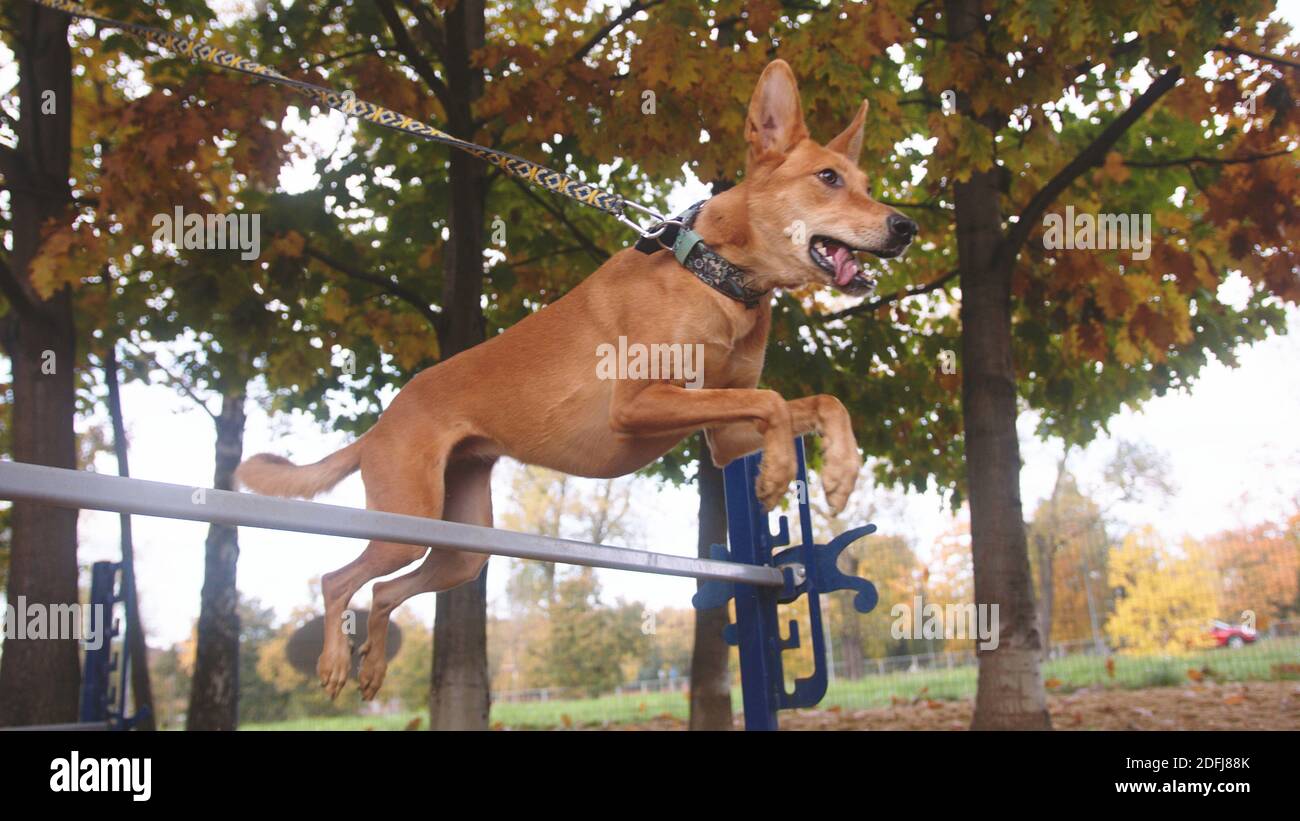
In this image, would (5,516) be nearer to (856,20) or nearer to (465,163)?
(465,163)

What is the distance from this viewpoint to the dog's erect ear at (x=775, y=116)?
3732 millimetres

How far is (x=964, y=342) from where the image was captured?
8156 mm

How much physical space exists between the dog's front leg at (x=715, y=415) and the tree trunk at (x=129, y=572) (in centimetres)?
806

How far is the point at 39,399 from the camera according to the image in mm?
7488

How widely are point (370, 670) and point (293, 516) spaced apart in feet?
4.39

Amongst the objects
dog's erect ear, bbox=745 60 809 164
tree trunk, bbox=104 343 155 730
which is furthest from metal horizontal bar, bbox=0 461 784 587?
tree trunk, bbox=104 343 155 730

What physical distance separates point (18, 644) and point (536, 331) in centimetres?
581

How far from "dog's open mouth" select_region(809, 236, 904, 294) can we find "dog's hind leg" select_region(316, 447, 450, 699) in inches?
59.0

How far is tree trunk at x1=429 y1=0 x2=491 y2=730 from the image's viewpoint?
743 cm

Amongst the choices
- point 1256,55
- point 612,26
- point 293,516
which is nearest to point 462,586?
point 612,26

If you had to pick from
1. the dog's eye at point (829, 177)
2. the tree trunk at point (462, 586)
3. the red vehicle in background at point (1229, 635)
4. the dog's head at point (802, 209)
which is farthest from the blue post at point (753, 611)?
the red vehicle in background at point (1229, 635)

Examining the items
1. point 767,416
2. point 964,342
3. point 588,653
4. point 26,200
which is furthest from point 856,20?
point 588,653

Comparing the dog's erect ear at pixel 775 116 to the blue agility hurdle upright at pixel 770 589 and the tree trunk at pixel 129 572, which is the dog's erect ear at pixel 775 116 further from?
the tree trunk at pixel 129 572

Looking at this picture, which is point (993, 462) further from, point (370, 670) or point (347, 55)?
point (347, 55)
